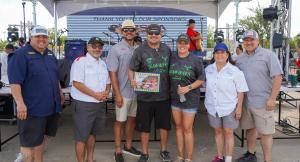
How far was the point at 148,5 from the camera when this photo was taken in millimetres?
10711

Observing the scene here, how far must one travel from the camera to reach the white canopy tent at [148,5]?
10359mm

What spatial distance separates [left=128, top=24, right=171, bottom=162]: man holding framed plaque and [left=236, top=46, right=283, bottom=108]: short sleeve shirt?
0.95 metres

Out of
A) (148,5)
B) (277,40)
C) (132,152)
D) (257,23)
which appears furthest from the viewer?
(257,23)

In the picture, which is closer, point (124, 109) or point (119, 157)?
point (124, 109)

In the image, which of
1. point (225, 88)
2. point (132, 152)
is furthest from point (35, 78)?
point (225, 88)

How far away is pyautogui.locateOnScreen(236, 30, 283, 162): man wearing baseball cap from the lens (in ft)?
12.4

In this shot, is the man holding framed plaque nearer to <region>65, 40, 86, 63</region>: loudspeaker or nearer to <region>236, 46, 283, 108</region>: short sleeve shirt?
<region>236, 46, 283, 108</region>: short sleeve shirt

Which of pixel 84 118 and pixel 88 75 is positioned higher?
pixel 88 75

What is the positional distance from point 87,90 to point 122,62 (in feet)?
2.09

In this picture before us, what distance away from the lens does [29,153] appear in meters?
3.48

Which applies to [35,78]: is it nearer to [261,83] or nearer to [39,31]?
[39,31]

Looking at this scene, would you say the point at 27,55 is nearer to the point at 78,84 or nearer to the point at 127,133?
the point at 78,84

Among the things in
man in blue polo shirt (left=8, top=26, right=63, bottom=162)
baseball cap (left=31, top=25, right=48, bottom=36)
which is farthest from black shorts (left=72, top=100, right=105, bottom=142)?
baseball cap (left=31, top=25, right=48, bottom=36)

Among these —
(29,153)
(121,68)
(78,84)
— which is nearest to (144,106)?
(121,68)
